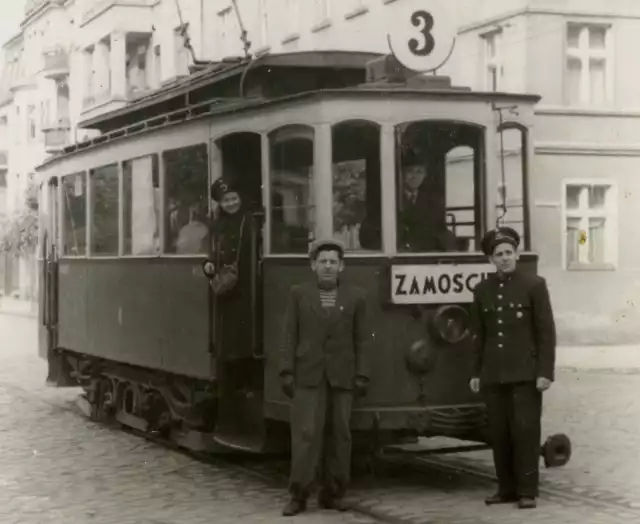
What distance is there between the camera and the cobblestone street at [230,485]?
9133 millimetres

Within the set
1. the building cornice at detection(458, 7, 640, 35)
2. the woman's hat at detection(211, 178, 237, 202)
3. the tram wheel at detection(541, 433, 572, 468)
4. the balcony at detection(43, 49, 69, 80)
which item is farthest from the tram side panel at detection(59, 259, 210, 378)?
the balcony at detection(43, 49, 69, 80)

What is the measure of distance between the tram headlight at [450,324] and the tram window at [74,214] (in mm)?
5943

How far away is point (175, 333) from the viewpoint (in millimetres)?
11875

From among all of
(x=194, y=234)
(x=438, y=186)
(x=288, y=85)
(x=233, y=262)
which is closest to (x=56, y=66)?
(x=194, y=234)

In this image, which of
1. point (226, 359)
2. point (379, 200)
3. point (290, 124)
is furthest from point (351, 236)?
point (226, 359)

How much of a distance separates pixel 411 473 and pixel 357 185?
2381 mm

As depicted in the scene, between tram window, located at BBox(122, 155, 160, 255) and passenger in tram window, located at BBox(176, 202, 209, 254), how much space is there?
595 millimetres

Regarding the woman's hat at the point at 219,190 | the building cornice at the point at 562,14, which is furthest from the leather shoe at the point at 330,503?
the building cornice at the point at 562,14

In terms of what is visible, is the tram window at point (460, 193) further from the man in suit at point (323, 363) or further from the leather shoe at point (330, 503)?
the leather shoe at point (330, 503)

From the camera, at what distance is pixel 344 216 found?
32.8ft

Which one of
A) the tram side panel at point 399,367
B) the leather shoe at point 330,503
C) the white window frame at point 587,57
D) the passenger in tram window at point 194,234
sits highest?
the white window frame at point 587,57

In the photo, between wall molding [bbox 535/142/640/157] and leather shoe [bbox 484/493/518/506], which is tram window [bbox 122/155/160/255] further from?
wall molding [bbox 535/142/640/157]

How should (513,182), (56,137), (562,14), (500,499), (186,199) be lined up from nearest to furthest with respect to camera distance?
(500,499) → (513,182) → (186,199) → (562,14) → (56,137)

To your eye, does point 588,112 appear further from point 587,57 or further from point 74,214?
point 74,214
